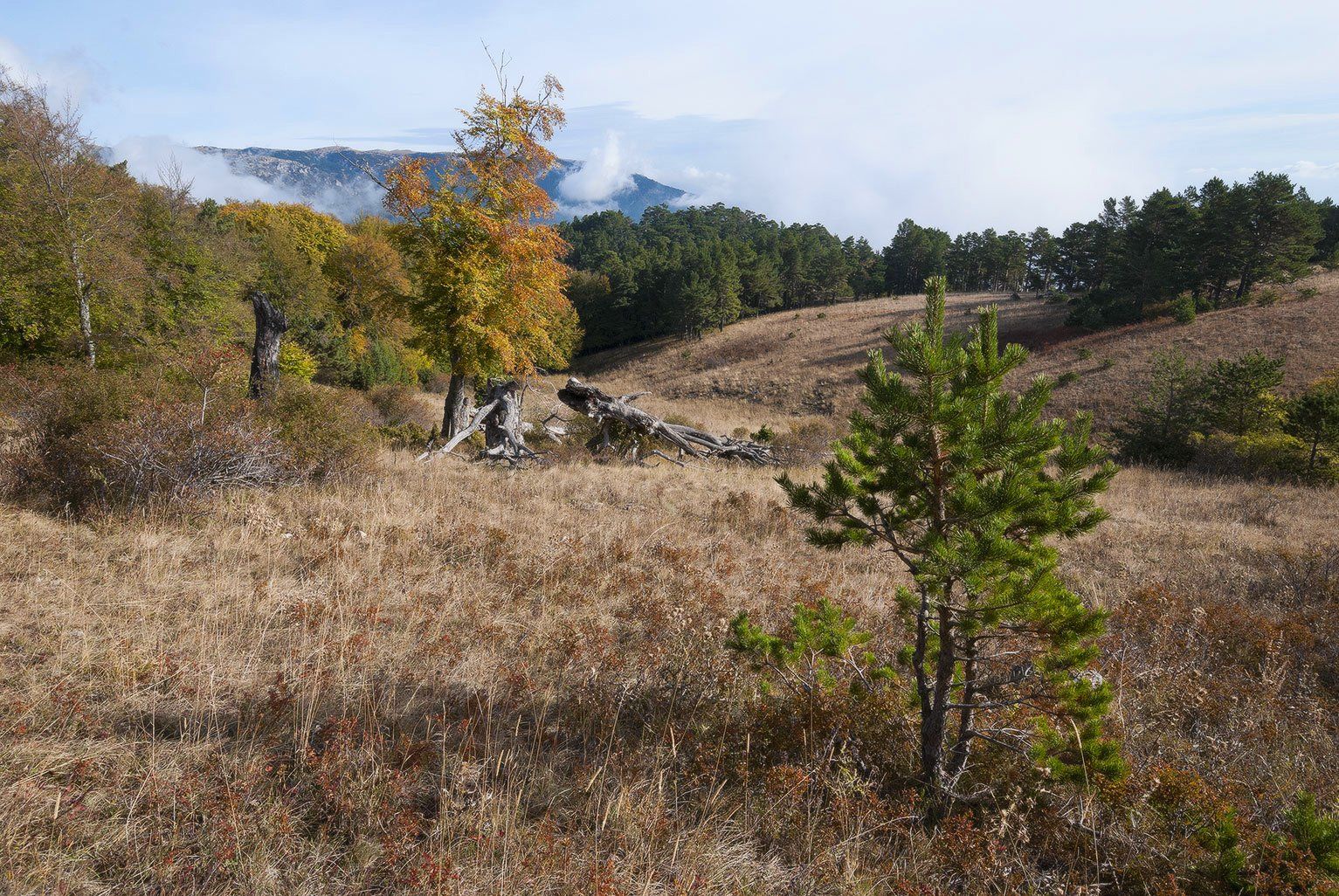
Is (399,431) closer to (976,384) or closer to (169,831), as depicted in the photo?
(169,831)

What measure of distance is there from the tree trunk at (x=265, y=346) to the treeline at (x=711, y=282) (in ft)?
164

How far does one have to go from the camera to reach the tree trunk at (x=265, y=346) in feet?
29.8

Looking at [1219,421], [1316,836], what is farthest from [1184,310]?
[1316,836]

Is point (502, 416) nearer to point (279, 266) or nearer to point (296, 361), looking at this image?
point (296, 361)

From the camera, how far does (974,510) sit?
2.82m

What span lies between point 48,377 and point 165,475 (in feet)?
11.7

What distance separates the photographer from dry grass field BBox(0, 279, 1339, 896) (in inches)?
102

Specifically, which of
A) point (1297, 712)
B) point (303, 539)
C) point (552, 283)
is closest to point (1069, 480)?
point (1297, 712)

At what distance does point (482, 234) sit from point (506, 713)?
521 inches

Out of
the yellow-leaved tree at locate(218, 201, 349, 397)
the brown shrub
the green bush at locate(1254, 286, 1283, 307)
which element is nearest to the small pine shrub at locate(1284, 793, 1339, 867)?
the brown shrub

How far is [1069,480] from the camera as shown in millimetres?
3090

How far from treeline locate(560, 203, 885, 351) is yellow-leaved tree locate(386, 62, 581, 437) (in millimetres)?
43742

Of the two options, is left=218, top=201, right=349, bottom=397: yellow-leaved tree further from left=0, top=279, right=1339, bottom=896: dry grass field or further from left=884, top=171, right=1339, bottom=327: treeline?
left=884, top=171, right=1339, bottom=327: treeline

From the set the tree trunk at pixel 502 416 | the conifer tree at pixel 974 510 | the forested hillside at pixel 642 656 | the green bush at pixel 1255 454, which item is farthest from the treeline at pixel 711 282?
the conifer tree at pixel 974 510
